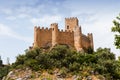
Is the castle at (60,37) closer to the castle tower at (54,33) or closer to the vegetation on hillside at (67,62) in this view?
the castle tower at (54,33)

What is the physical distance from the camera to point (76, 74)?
5459 cm

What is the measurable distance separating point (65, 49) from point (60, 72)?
488 centimetres

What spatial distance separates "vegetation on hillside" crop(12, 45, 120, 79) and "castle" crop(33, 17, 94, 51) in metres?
4.74

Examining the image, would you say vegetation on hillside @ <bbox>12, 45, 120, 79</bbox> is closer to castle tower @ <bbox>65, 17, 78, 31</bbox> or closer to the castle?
the castle

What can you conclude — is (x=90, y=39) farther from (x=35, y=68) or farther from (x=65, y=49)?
(x=35, y=68)

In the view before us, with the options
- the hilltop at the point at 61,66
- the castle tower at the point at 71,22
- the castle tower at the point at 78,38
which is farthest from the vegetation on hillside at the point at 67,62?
the castle tower at the point at 71,22

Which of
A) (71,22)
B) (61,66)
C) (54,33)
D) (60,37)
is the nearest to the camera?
(61,66)

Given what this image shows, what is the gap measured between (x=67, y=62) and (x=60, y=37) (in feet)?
32.3

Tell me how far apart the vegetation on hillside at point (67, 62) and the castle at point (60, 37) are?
4.74 meters

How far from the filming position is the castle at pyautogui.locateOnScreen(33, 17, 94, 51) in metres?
65.0

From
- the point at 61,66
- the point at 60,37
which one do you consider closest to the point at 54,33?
the point at 60,37

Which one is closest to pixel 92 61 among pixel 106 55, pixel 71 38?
pixel 106 55

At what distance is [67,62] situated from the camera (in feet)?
187

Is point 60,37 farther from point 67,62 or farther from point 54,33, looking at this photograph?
point 67,62
